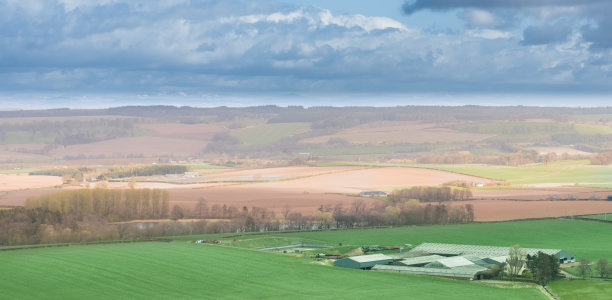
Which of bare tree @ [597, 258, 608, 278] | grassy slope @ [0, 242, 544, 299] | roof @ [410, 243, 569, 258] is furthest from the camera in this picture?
roof @ [410, 243, 569, 258]

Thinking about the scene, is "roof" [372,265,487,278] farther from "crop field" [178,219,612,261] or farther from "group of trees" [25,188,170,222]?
"group of trees" [25,188,170,222]

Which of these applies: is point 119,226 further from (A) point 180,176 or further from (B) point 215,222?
(A) point 180,176

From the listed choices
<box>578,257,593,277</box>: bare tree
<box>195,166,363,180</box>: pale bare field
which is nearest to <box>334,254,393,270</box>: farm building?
<box>578,257,593,277</box>: bare tree

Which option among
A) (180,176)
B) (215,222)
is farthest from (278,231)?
(180,176)

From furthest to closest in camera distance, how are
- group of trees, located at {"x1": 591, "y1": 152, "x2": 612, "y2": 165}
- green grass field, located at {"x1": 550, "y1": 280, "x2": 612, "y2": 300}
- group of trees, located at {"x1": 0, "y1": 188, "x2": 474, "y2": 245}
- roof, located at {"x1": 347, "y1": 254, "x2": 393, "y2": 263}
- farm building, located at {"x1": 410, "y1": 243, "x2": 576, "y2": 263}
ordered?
group of trees, located at {"x1": 591, "y1": 152, "x2": 612, "y2": 165} → group of trees, located at {"x1": 0, "y1": 188, "x2": 474, "y2": 245} → farm building, located at {"x1": 410, "y1": 243, "x2": 576, "y2": 263} → roof, located at {"x1": 347, "y1": 254, "x2": 393, "y2": 263} → green grass field, located at {"x1": 550, "y1": 280, "x2": 612, "y2": 300}

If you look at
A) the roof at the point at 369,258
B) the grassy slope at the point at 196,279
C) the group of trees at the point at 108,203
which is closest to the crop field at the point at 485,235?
the roof at the point at 369,258
